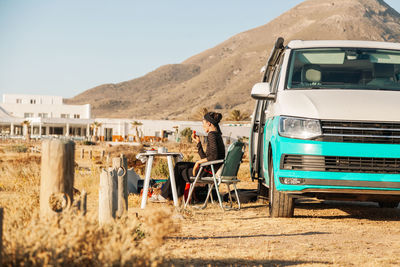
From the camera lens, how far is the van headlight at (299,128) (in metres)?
6.92

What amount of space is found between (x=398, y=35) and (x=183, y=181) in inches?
7721

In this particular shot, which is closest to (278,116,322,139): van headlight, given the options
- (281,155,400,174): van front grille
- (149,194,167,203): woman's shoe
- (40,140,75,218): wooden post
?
(281,155,400,174): van front grille

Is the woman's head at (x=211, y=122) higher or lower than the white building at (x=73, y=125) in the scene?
higher

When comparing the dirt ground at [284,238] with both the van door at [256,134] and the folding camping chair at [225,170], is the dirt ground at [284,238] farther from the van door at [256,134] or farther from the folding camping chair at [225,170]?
the van door at [256,134]

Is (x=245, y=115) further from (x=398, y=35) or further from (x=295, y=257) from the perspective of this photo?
(x=398, y=35)

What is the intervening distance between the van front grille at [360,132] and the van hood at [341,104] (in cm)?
8

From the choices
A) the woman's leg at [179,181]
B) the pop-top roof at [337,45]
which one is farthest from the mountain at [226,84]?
the pop-top roof at [337,45]

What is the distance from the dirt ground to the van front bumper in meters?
0.58

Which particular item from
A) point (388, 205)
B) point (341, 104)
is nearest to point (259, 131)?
point (341, 104)

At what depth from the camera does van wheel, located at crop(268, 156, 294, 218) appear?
25.5ft

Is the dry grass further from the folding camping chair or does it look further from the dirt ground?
the folding camping chair

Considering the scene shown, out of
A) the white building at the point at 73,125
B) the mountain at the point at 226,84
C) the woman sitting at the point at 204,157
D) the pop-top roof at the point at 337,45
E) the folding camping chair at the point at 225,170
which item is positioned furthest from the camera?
the mountain at the point at 226,84

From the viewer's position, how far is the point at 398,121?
687 cm

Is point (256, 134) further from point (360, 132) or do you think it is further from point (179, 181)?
point (360, 132)
